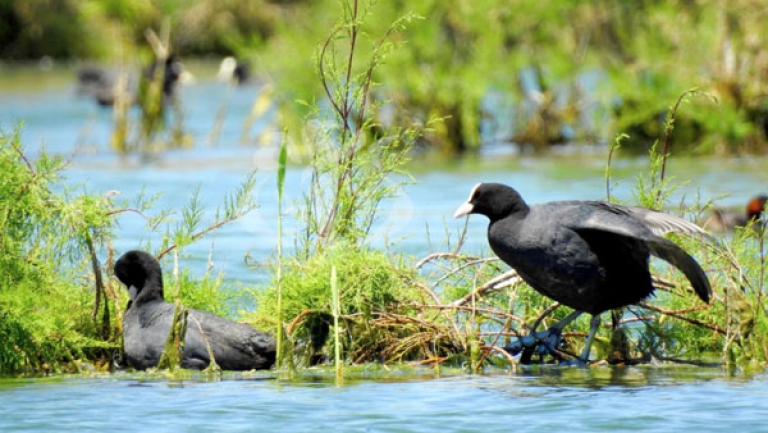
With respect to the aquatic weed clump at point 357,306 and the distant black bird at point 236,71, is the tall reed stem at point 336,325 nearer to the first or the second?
the aquatic weed clump at point 357,306

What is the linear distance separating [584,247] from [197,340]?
7.63 ft

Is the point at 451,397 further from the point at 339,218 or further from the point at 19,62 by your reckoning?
the point at 19,62

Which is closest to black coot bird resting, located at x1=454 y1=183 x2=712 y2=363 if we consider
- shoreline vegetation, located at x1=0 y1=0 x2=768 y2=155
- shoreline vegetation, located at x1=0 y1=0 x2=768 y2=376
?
shoreline vegetation, located at x1=0 y1=0 x2=768 y2=376

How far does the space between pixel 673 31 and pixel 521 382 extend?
14.5 metres

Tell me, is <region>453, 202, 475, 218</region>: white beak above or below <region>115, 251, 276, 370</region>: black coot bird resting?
above

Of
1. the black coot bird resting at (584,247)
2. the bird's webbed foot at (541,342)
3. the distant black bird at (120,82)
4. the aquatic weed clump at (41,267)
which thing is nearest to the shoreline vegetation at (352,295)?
the aquatic weed clump at (41,267)

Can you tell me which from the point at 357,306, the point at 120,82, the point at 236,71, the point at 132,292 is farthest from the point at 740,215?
the point at 236,71

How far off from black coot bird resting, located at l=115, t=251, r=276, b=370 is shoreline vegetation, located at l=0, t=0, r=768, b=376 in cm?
18

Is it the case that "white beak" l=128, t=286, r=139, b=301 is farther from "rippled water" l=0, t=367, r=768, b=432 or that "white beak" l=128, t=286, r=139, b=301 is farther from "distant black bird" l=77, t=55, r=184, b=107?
"distant black bird" l=77, t=55, r=184, b=107

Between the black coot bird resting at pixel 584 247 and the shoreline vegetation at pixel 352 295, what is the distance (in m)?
0.43

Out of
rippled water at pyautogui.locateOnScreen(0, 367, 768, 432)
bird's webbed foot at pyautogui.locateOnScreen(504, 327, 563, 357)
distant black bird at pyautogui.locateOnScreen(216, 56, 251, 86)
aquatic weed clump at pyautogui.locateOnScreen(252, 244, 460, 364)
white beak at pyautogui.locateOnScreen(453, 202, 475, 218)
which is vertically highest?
distant black bird at pyautogui.locateOnScreen(216, 56, 251, 86)

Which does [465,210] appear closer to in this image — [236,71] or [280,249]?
[280,249]

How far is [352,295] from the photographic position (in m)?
8.47

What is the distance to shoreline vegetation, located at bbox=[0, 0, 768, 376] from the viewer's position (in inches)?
329
